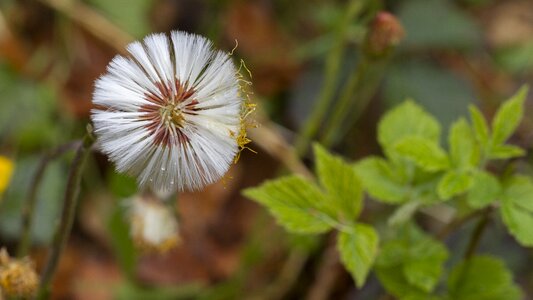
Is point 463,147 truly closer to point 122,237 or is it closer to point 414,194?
point 414,194

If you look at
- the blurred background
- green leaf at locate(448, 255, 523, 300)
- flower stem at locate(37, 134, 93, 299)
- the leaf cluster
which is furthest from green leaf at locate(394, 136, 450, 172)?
the blurred background

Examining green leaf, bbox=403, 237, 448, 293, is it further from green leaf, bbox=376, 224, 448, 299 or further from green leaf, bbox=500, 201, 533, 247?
green leaf, bbox=500, 201, 533, 247

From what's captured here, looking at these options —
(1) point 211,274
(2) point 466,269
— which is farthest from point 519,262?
(1) point 211,274

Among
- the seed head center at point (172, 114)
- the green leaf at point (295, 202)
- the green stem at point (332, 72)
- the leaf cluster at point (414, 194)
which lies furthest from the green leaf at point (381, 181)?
the green stem at point (332, 72)

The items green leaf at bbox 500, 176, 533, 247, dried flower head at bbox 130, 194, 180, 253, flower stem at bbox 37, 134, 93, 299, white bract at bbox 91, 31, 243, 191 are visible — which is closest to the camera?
white bract at bbox 91, 31, 243, 191

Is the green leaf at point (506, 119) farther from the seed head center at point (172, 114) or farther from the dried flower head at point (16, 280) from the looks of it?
the dried flower head at point (16, 280)

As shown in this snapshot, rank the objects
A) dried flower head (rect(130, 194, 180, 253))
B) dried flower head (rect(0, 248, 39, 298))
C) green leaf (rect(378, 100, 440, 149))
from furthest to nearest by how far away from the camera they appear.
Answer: dried flower head (rect(130, 194, 180, 253)) < green leaf (rect(378, 100, 440, 149)) < dried flower head (rect(0, 248, 39, 298))
